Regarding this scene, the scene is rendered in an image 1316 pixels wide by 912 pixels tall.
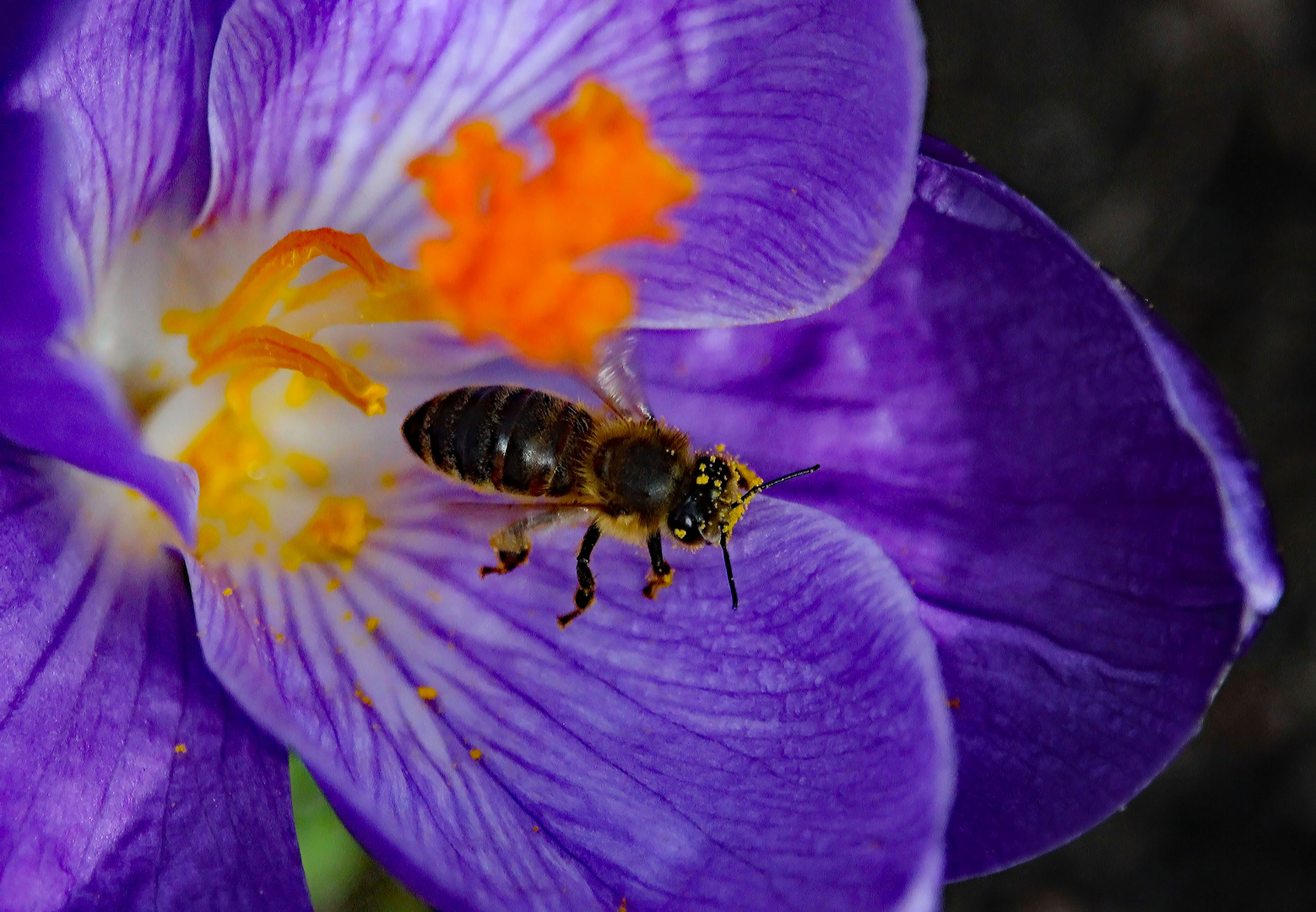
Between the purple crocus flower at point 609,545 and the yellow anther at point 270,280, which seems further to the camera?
the yellow anther at point 270,280

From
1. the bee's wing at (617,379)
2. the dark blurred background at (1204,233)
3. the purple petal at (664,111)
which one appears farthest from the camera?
the dark blurred background at (1204,233)

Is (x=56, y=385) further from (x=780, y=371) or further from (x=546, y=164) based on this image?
(x=780, y=371)

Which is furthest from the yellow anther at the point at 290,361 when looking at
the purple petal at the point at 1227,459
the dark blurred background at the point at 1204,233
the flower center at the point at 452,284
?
the dark blurred background at the point at 1204,233

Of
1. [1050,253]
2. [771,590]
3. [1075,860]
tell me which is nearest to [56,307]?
[771,590]

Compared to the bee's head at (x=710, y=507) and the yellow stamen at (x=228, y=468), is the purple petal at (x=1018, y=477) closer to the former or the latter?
the bee's head at (x=710, y=507)

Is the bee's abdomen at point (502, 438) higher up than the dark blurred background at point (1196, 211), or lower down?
higher up

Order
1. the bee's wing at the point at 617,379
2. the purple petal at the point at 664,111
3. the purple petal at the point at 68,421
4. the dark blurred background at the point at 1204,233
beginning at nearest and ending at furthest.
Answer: the purple petal at the point at 68,421
the purple petal at the point at 664,111
the bee's wing at the point at 617,379
the dark blurred background at the point at 1204,233

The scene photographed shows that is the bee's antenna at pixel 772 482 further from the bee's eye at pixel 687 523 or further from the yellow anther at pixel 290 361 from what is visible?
the yellow anther at pixel 290 361

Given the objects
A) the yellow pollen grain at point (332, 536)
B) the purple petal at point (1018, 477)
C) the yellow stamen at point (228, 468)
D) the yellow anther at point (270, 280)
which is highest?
the yellow anther at point (270, 280)
